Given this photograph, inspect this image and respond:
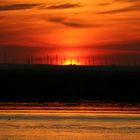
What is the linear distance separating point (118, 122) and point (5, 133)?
206 inches

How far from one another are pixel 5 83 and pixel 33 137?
150 feet

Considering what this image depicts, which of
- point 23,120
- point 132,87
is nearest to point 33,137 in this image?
point 23,120

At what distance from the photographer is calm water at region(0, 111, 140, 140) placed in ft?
66.2

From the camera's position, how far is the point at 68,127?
22.2 m

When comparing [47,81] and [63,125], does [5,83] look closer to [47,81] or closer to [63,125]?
[47,81]

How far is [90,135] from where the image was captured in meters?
20.5

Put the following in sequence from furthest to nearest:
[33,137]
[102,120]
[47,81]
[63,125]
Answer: [47,81]
[102,120]
[63,125]
[33,137]

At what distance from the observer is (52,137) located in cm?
2000

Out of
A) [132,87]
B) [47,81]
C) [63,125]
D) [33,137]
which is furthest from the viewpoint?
[47,81]

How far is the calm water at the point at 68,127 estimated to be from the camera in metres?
20.2

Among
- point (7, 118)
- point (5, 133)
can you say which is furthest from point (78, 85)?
point (5, 133)

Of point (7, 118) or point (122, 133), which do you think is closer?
point (122, 133)

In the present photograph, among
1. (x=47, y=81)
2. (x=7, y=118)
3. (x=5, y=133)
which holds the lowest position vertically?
(x=47, y=81)

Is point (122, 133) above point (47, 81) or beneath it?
above
